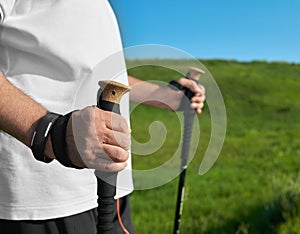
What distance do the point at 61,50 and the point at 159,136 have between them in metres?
0.43

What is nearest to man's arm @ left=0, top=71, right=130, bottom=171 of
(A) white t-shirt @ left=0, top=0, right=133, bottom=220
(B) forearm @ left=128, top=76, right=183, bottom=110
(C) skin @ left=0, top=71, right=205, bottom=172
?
(C) skin @ left=0, top=71, right=205, bottom=172

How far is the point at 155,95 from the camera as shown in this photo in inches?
89.7

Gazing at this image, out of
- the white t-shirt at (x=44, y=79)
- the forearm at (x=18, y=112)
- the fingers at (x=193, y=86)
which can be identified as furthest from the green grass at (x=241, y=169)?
the forearm at (x=18, y=112)

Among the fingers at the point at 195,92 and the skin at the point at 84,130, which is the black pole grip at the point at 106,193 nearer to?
the skin at the point at 84,130

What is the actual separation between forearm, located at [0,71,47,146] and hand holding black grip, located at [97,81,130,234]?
0.65 feet

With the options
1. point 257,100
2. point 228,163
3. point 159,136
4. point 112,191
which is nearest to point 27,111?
point 112,191

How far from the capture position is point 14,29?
1737 mm

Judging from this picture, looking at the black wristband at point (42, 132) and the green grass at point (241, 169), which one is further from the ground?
the black wristband at point (42, 132)

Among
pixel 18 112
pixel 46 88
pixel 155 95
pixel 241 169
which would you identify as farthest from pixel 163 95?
pixel 241 169

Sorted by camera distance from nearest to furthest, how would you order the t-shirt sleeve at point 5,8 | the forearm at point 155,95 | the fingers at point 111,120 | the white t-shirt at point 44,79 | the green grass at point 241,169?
the fingers at point 111,120 → the t-shirt sleeve at point 5,8 → the white t-shirt at point 44,79 → the forearm at point 155,95 → the green grass at point 241,169

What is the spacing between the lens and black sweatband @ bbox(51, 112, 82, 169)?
1338mm

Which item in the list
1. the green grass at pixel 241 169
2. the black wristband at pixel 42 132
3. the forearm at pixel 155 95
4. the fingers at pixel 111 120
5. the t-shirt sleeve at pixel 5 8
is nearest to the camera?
the fingers at pixel 111 120

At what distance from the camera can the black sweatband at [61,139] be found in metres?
1.34

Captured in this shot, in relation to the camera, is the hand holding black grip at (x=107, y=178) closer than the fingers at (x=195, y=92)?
Yes
